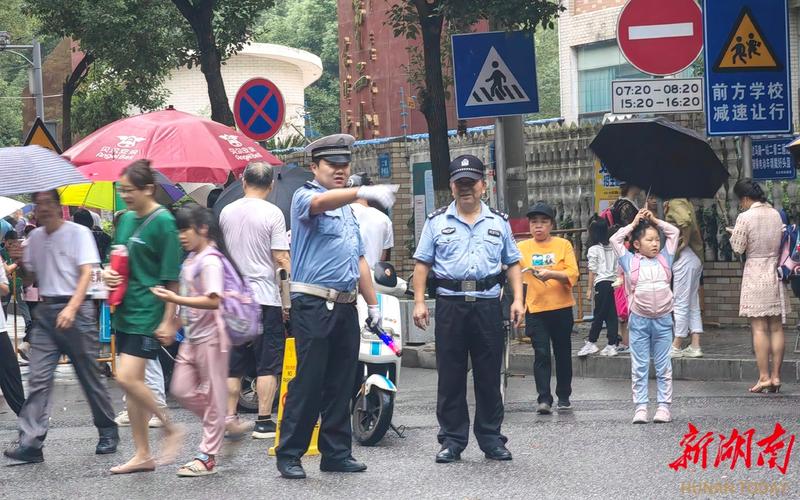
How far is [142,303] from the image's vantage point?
27.1 ft

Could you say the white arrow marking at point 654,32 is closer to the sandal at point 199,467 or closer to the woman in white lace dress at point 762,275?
the woman in white lace dress at point 762,275

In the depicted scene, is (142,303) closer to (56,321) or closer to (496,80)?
(56,321)

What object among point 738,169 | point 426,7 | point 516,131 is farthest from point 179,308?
point 738,169

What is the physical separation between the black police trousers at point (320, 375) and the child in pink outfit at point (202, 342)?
46 centimetres

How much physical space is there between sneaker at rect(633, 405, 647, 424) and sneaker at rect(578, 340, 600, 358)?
12.0 feet

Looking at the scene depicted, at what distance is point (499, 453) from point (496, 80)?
556 cm

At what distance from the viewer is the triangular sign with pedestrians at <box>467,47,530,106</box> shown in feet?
43.2

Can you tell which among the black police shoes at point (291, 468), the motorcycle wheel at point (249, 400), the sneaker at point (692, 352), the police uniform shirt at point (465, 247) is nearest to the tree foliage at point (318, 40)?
the sneaker at point (692, 352)

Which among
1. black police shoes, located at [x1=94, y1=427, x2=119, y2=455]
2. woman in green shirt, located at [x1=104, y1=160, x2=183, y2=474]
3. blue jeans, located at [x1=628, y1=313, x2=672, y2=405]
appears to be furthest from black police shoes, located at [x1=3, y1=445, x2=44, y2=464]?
blue jeans, located at [x1=628, y1=313, x2=672, y2=405]

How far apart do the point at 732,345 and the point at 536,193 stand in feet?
17.9

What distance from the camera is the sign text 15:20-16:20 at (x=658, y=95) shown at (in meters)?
12.3

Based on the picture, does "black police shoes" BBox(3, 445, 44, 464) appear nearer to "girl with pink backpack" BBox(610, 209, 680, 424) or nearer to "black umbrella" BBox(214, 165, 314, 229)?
"black umbrella" BBox(214, 165, 314, 229)

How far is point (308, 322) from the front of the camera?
7.83 m

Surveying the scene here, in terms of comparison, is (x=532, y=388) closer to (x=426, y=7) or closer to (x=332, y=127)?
(x=426, y=7)
